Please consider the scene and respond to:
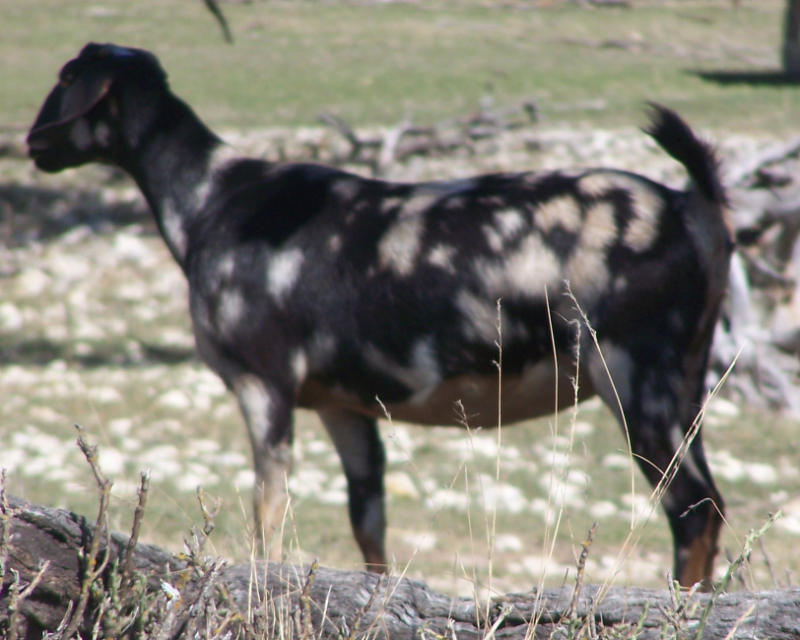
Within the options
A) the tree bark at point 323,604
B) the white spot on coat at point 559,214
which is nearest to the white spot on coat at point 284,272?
the white spot on coat at point 559,214

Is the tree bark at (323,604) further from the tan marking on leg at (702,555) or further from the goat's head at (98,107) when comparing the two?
the goat's head at (98,107)

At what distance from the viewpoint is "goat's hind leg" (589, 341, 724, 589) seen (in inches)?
167

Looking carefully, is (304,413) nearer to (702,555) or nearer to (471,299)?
(471,299)

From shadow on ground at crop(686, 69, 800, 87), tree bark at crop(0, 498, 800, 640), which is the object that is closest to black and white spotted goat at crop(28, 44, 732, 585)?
tree bark at crop(0, 498, 800, 640)

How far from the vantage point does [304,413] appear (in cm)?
780

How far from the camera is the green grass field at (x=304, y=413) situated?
5688 millimetres

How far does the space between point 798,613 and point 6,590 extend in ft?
5.56

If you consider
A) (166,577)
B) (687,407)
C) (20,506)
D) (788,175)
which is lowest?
(788,175)

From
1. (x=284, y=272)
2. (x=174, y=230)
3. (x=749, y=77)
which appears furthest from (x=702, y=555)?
(x=749, y=77)

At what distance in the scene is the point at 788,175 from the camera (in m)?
8.45

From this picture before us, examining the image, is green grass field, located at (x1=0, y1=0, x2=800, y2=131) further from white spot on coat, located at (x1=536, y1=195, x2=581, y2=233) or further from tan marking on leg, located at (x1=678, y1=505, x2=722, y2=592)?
tan marking on leg, located at (x1=678, y1=505, x2=722, y2=592)

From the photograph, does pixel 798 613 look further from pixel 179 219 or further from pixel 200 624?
pixel 179 219

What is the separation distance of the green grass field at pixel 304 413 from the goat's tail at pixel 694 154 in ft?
3.44

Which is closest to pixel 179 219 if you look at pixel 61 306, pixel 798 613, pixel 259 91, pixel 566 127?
pixel 798 613
